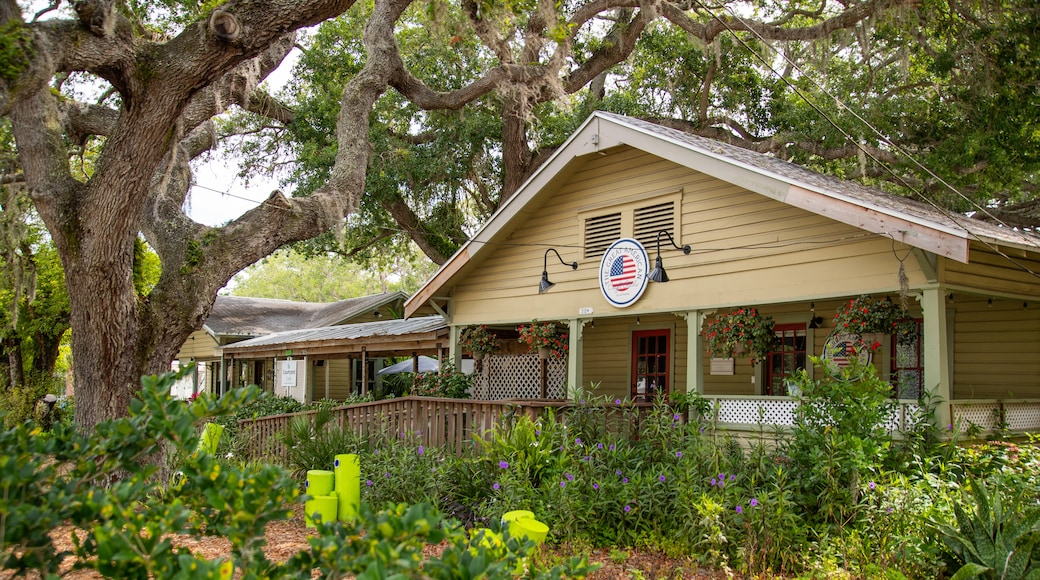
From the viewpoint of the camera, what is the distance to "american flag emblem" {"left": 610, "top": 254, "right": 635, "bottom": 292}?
478 inches

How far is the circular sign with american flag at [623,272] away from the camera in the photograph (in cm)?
1200

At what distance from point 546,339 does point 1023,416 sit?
22.3ft

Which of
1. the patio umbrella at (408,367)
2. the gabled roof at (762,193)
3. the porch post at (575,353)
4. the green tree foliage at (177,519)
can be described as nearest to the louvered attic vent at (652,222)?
the gabled roof at (762,193)

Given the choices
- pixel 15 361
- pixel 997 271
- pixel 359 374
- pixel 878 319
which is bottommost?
pixel 359 374

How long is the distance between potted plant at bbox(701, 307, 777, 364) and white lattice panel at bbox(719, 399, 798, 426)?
2.05 feet

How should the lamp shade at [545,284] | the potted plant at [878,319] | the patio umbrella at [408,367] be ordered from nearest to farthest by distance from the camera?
the potted plant at [878,319]
the lamp shade at [545,284]
the patio umbrella at [408,367]

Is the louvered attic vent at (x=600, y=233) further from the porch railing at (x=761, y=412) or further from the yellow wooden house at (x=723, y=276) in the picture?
the porch railing at (x=761, y=412)

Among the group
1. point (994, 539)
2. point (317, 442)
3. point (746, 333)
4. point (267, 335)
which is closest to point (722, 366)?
point (746, 333)

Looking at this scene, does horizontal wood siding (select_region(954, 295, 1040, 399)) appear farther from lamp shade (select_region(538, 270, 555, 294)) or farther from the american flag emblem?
lamp shade (select_region(538, 270, 555, 294))

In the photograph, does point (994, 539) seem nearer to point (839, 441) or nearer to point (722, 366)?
point (839, 441)

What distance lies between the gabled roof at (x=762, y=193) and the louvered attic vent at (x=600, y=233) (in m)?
0.99

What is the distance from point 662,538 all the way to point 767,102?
15512 mm

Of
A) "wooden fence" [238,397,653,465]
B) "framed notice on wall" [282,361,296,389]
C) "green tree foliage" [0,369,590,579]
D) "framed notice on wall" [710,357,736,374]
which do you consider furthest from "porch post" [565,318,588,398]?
"framed notice on wall" [282,361,296,389]

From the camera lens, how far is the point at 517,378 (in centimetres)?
1481
